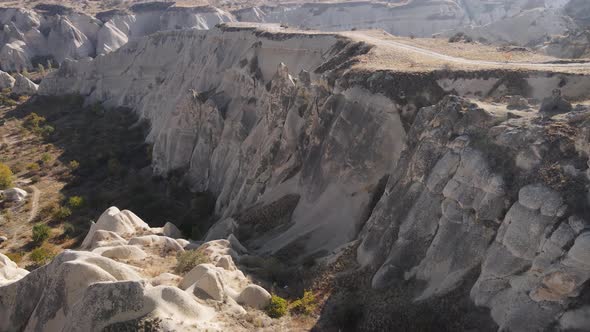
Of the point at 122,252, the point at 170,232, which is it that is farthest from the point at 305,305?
the point at 170,232

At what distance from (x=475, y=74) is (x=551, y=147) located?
957 centimetres

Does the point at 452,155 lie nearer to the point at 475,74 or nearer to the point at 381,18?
the point at 475,74

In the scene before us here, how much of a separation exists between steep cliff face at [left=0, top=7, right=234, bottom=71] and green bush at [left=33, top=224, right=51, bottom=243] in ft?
219

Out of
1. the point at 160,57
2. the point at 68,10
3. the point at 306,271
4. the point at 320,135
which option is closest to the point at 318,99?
the point at 320,135

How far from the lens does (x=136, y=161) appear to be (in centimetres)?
4588

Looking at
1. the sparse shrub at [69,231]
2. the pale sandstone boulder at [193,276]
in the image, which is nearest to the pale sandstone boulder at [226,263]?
the pale sandstone boulder at [193,276]

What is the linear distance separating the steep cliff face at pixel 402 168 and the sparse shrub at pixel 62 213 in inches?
348

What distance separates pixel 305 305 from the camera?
51.5ft

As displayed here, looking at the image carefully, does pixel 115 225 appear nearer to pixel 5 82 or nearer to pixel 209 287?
pixel 209 287

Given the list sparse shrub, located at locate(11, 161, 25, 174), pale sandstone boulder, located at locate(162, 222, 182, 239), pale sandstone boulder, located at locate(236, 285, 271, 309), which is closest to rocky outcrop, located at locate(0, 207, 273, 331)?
pale sandstone boulder, located at locate(236, 285, 271, 309)

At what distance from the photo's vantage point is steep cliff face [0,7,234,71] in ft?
284

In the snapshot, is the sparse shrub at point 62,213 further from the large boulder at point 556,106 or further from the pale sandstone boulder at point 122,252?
the large boulder at point 556,106

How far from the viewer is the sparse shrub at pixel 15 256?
2612 centimetres

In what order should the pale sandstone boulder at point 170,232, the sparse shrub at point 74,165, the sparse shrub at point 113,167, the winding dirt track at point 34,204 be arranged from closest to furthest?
the pale sandstone boulder at point 170,232 → the winding dirt track at point 34,204 → the sparse shrub at point 113,167 → the sparse shrub at point 74,165
